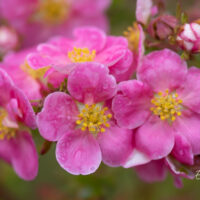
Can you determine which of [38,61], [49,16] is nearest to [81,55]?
[38,61]

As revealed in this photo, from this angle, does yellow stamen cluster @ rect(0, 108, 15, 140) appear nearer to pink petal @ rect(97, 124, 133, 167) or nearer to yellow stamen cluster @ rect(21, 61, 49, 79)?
yellow stamen cluster @ rect(21, 61, 49, 79)

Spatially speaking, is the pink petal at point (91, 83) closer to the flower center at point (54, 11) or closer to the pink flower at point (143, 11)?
the pink flower at point (143, 11)

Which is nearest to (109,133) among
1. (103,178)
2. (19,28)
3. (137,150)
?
(137,150)

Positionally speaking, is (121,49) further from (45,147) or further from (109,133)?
(45,147)

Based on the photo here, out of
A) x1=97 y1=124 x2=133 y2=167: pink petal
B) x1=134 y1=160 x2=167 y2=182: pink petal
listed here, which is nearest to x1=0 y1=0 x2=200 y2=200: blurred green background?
x1=134 y1=160 x2=167 y2=182: pink petal

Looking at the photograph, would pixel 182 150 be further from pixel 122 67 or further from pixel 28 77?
pixel 28 77

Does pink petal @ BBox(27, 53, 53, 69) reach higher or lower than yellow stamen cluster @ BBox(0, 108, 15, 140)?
higher

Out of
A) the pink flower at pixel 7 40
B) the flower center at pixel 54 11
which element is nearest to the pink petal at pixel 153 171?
the pink flower at pixel 7 40

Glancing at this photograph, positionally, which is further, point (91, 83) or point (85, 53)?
point (85, 53)
